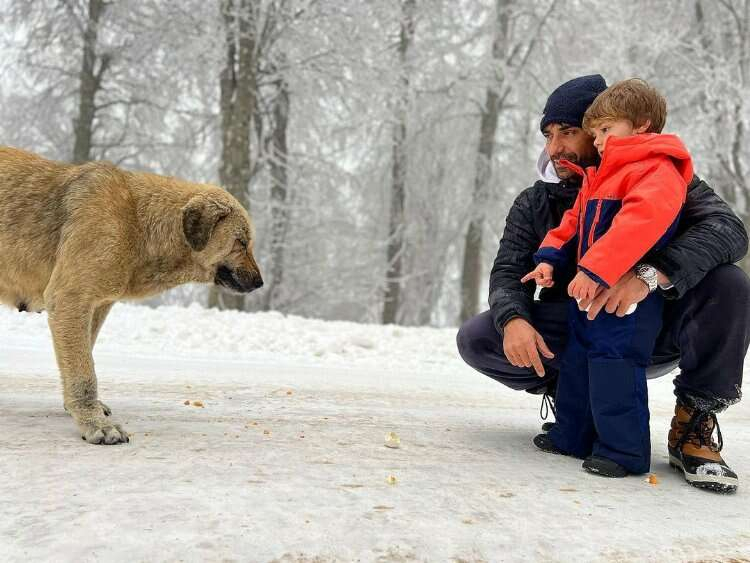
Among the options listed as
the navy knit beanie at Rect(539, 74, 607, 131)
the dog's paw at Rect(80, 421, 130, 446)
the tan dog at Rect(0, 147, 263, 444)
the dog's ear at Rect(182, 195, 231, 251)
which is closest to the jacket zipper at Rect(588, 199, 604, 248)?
the navy knit beanie at Rect(539, 74, 607, 131)

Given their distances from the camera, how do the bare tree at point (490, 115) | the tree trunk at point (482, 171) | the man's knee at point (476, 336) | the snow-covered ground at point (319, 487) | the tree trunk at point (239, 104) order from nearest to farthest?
the snow-covered ground at point (319, 487), the man's knee at point (476, 336), the tree trunk at point (239, 104), the bare tree at point (490, 115), the tree trunk at point (482, 171)

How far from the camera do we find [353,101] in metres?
15.6

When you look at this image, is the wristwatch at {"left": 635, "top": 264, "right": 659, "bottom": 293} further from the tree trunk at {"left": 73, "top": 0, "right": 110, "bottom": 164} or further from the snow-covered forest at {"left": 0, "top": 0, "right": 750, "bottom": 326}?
the tree trunk at {"left": 73, "top": 0, "right": 110, "bottom": 164}

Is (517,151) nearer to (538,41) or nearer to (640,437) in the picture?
(538,41)

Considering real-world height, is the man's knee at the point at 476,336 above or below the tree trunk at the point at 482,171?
below

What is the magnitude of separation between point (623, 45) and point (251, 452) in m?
14.1

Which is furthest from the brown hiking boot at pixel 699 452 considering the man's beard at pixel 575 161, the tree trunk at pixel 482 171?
the tree trunk at pixel 482 171

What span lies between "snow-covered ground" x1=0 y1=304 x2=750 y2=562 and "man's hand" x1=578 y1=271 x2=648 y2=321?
73 centimetres

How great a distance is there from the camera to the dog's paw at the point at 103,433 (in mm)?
3014

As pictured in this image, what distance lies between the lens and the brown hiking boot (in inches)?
111

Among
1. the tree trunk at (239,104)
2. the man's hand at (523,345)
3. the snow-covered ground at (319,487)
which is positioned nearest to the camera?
the snow-covered ground at (319,487)

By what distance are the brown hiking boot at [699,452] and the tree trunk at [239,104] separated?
10397 mm

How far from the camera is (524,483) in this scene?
2.71m

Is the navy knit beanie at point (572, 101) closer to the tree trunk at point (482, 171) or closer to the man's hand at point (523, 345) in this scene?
the man's hand at point (523, 345)
